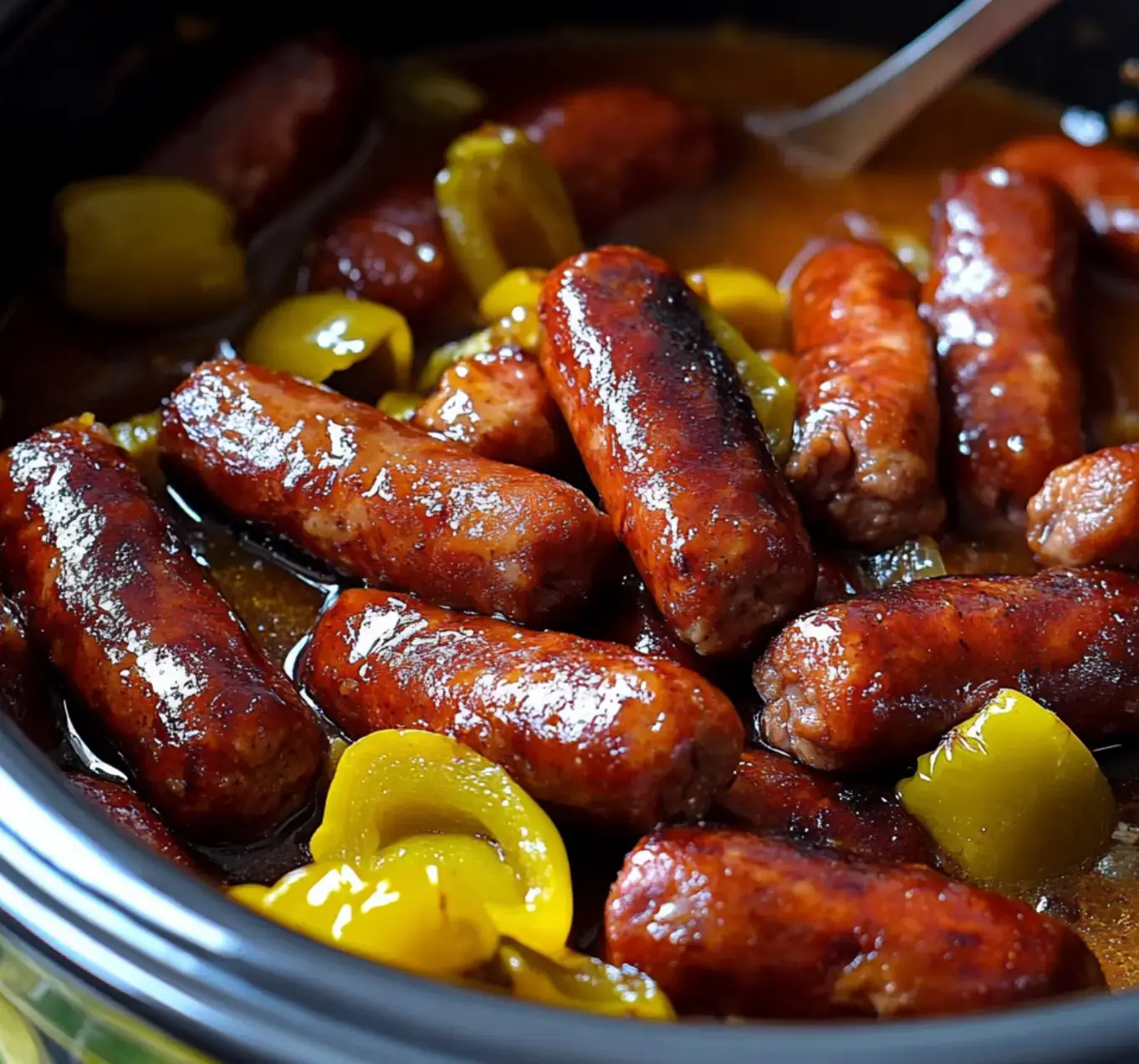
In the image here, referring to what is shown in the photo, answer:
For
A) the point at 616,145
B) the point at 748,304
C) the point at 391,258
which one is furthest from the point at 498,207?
the point at 748,304

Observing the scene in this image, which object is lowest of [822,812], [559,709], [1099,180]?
[1099,180]

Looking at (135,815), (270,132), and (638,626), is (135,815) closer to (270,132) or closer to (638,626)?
(638,626)

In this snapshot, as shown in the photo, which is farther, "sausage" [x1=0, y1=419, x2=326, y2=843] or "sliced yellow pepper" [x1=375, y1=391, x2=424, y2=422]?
"sliced yellow pepper" [x1=375, y1=391, x2=424, y2=422]

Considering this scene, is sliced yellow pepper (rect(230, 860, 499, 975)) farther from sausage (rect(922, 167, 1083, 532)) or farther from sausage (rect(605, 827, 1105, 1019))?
sausage (rect(922, 167, 1083, 532))

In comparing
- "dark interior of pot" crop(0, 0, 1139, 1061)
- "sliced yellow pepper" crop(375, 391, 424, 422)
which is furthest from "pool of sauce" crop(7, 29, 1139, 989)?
"sliced yellow pepper" crop(375, 391, 424, 422)

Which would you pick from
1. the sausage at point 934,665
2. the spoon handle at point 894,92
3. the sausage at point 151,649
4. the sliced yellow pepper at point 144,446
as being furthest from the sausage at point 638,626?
the spoon handle at point 894,92

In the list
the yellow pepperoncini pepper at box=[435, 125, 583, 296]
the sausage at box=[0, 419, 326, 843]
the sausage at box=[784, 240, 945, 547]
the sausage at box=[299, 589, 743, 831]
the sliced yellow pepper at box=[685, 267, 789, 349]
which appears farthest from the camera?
the yellow pepperoncini pepper at box=[435, 125, 583, 296]

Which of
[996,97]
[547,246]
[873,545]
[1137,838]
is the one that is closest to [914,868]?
[1137,838]
